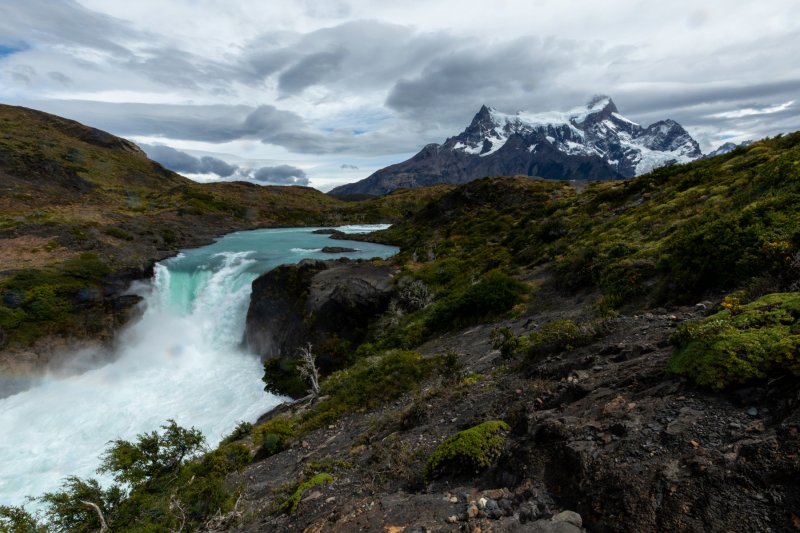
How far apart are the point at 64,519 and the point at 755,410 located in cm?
1671

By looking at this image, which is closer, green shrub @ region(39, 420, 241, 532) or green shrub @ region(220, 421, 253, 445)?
green shrub @ region(39, 420, 241, 532)

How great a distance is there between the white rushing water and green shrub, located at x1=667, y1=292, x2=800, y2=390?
79.6 feet

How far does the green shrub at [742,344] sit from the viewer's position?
18.4 feet

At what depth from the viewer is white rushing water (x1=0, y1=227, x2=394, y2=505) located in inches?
928

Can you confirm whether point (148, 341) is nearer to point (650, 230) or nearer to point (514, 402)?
point (514, 402)

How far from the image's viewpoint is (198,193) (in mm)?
122062

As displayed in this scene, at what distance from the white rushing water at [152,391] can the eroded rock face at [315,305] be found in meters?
2.97

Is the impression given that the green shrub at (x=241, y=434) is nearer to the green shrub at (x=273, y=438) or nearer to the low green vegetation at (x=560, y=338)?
the green shrub at (x=273, y=438)

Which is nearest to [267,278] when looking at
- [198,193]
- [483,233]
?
[483,233]

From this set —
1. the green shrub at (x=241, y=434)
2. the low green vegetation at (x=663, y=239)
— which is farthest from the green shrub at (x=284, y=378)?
the low green vegetation at (x=663, y=239)

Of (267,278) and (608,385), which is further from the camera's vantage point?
(267,278)

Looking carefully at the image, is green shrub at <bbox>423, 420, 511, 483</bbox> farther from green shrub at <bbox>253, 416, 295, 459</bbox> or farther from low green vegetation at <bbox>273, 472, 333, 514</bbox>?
green shrub at <bbox>253, 416, 295, 459</bbox>

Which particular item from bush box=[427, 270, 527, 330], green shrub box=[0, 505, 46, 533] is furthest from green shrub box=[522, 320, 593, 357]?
green shrub box=[0, 505, 46, 533]

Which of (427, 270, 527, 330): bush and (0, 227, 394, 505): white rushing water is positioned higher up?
(427, 270, 527, 330): bush
